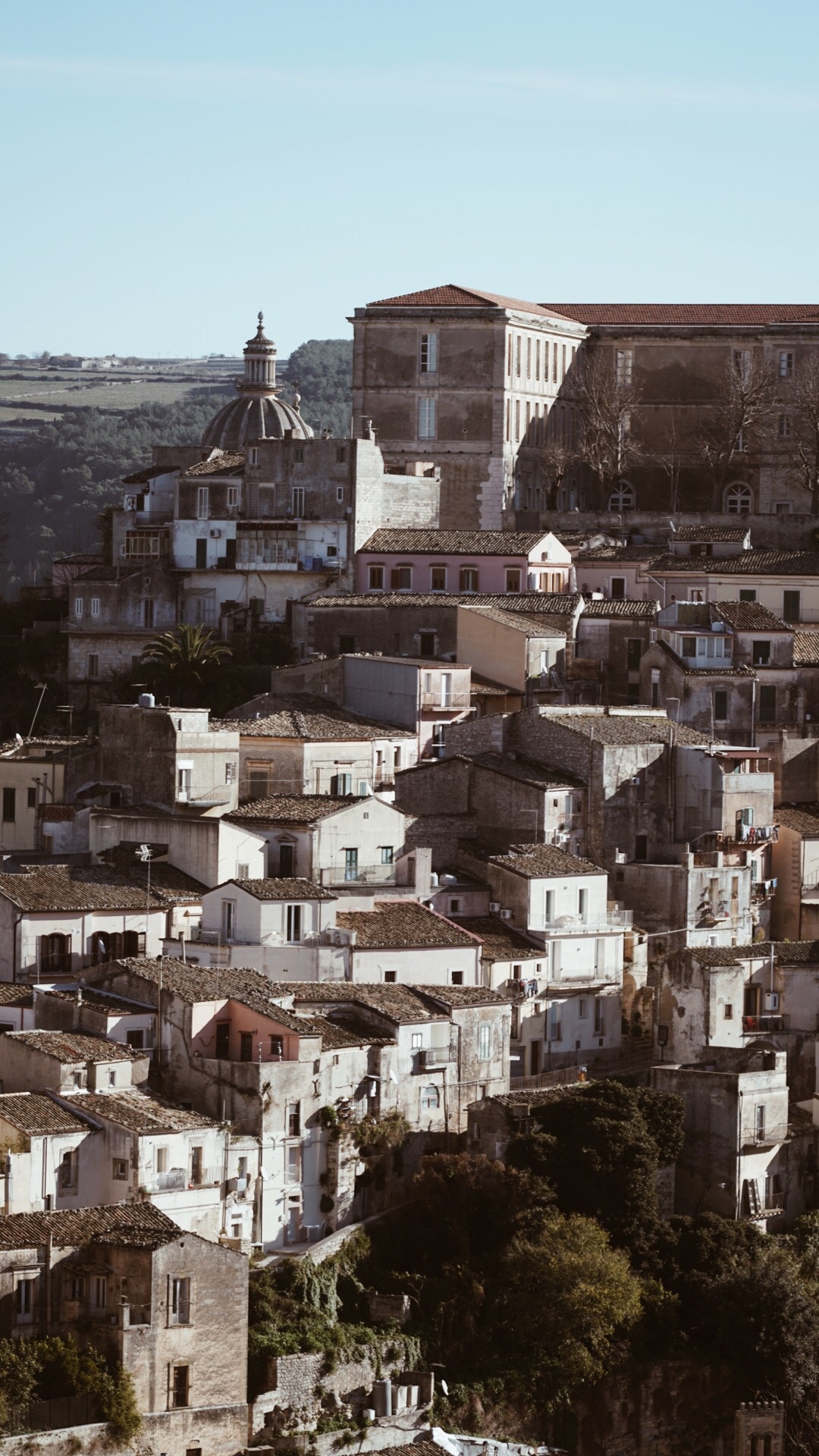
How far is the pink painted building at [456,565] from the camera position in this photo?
71.6 meters

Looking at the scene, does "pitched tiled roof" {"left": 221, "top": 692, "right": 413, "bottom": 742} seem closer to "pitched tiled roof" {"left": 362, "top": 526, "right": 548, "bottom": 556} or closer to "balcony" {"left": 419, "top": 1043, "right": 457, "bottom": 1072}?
"pitched tiled roof" {"left": 362, "top": 526, "right": 548, "bottom": 556}

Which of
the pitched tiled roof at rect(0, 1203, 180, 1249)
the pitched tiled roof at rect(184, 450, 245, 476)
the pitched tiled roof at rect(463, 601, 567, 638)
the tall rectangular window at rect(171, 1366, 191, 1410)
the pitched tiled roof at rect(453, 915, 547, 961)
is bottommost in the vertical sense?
the tall rectangular window at rect(171, 1366, 191, 1410)

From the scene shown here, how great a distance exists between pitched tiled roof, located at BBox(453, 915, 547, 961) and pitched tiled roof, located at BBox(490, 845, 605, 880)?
3.50 feet

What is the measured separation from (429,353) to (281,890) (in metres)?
28.0

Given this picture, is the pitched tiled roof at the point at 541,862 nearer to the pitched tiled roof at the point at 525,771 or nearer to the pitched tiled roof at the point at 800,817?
the pitched tiled roof at the point at 525,771

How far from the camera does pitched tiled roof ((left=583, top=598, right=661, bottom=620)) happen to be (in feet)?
229

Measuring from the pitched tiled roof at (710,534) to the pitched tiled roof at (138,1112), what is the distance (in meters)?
30.0

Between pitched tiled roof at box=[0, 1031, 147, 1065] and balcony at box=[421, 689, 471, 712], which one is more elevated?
balcony at box=[421, 689, 471, 712]

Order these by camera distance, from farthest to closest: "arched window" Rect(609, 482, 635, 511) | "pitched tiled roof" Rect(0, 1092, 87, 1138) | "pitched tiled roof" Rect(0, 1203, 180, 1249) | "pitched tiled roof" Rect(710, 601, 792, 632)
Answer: "arched window" Rect(609, 482, 635, 511) → "pitched tiled roof" Rect(710, 601, 792, 632) → "pitched tiled roof" Rect(0, 1092, 87, 1138) → "pitched tiled roof" Rect(0, 1203, 180, 1249)

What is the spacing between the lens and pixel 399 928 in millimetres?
55781

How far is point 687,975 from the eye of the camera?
5641 cm

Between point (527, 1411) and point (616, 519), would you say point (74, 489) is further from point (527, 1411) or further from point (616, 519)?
point (527, 1411)

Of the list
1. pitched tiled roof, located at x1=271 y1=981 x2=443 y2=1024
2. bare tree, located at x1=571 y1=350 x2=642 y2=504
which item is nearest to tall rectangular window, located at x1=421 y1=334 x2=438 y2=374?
bare tree, located at x1=571 y1=350 x2=642 y2=504

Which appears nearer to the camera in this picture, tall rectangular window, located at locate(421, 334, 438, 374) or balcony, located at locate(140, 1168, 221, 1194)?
balcony, located at locate(140, 1168, 221, 1194)
